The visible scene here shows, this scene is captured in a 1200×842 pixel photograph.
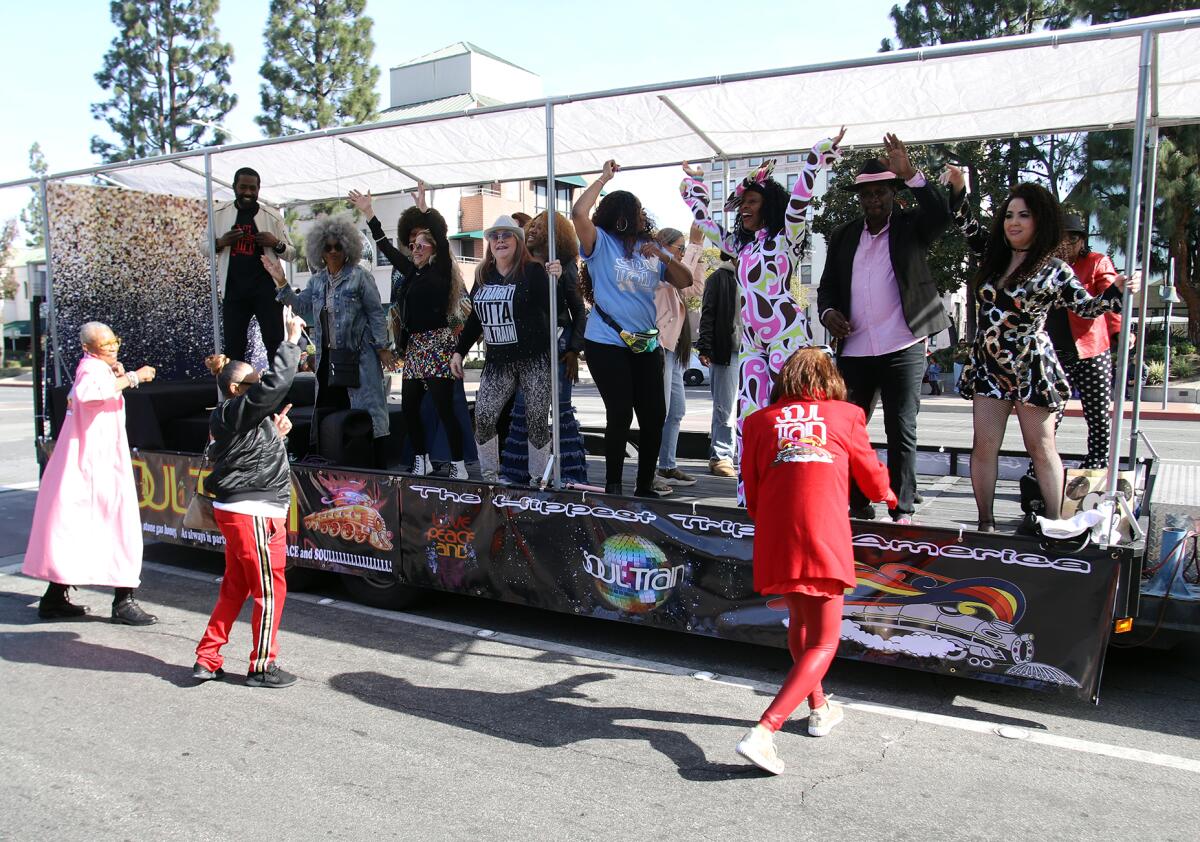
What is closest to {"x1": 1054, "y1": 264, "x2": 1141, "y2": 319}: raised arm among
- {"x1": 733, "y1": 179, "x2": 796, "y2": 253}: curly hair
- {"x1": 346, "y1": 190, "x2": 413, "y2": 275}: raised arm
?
{"x1": 733, "y1": 179, "x2": 796, "y2": 253}: curly hair

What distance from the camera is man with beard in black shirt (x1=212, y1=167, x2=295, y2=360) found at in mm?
7121

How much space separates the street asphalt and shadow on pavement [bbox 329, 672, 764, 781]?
0.01 metres

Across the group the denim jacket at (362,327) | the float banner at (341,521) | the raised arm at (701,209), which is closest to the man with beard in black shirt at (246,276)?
the denim jacket at (362,327)

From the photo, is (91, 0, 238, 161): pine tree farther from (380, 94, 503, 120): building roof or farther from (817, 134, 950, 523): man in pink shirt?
(817, 134, 950, 523): man in pink shirt

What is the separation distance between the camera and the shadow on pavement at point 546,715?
11.9 ft

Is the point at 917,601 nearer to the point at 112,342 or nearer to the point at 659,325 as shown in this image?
the point at 659,325

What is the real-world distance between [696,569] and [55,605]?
12.6 feet

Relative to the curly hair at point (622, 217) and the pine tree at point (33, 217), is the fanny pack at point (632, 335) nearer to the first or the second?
the curly hair at point (622, 217)

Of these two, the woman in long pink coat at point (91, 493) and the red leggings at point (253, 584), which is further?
the woman in long pink coat at point (91, 493)

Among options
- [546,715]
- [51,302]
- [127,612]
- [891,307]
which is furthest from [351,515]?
[51,302]

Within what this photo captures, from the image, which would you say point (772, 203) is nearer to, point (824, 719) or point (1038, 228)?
point (1038, 228)

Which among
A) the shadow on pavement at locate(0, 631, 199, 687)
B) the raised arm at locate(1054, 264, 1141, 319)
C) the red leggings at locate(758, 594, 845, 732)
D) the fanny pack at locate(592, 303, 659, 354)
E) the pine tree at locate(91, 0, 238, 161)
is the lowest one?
the shadow on pavement at locate(0, 631, 199, 687)

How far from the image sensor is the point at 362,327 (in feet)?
22.3

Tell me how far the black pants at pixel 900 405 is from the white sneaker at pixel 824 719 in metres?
1.17
